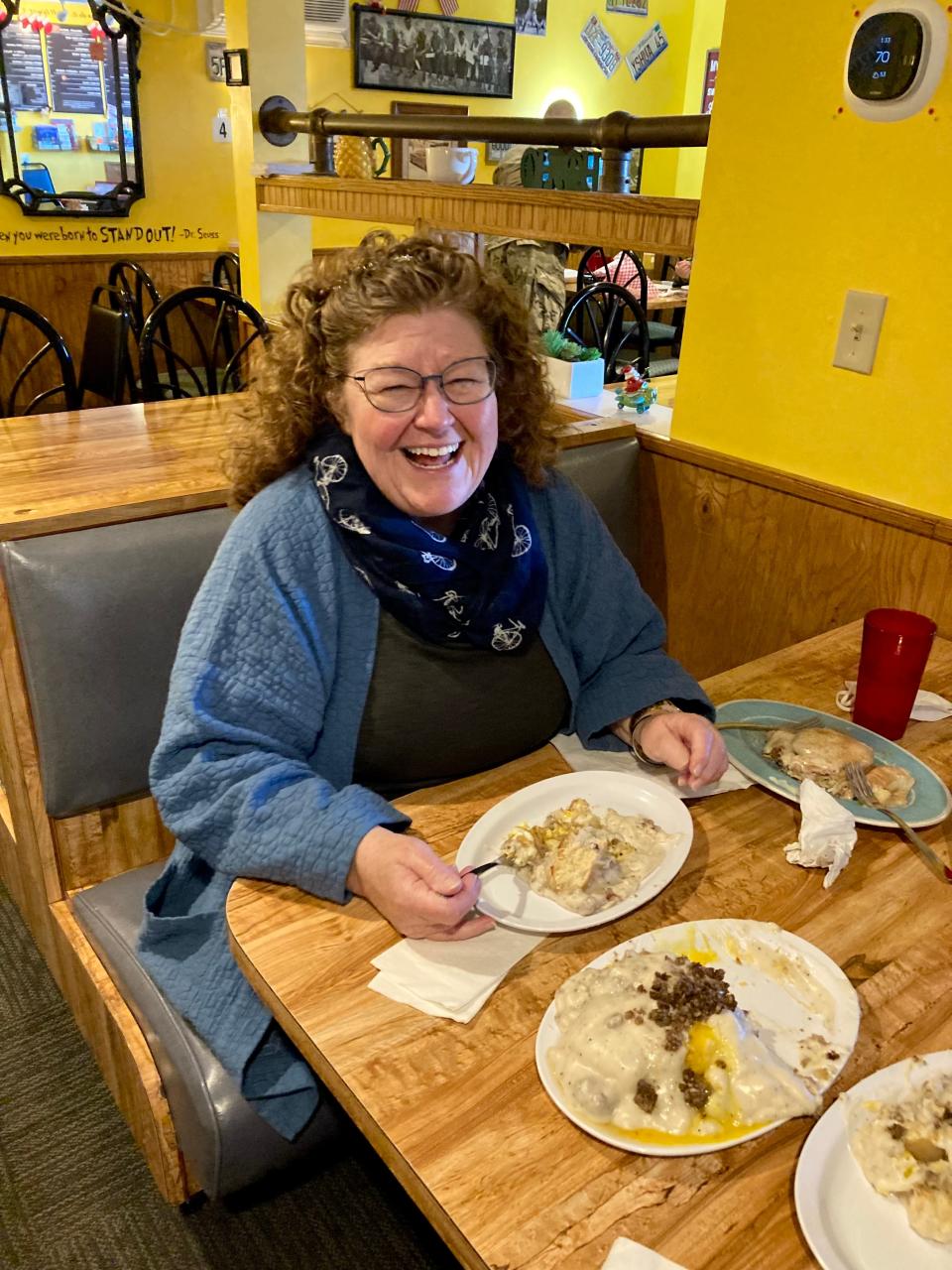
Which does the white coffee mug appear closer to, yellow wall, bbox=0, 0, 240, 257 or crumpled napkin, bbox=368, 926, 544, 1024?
crumpled napkin, bbox=368, 926, 544, 1024

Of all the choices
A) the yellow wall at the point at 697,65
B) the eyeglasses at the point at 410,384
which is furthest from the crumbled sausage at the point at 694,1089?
the yellow wall at the point at 697,65

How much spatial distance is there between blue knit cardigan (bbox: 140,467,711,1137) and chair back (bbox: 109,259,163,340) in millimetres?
3029

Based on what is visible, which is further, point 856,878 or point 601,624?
point 601,624

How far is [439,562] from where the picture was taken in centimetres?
125

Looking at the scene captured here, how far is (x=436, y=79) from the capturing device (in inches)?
234

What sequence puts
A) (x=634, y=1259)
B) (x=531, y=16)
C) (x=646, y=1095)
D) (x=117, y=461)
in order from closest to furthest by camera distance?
(x=634, y=1259) < (x=646, y=1095) < (x=117, y=461) < (x=531, y=16)

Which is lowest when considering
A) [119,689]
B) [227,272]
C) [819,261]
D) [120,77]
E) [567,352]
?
[119,689]

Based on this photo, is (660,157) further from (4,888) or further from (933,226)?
(4,888)

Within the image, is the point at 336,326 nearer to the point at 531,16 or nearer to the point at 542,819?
the point at 542,819

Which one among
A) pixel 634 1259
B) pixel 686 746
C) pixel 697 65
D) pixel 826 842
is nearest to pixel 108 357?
pixel 686 746

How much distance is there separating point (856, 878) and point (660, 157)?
7348 millimetres

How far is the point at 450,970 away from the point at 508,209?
1.87m

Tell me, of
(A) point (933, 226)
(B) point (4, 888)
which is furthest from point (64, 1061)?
(A) point (933, 226)

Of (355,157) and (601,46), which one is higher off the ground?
(601,46)
